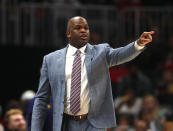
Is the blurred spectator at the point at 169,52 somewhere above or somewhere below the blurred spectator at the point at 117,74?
above

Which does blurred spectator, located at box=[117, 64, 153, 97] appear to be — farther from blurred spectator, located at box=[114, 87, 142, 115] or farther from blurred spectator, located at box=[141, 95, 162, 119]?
blurred spectator, located at box=[141, 95, 162, 119]

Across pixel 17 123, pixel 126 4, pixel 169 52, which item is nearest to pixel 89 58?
pixel 17 123

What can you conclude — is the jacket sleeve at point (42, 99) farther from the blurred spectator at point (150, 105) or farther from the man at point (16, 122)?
the blurred spectator at point (150, 105)

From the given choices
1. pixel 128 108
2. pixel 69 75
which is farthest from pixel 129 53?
pixel 128 108

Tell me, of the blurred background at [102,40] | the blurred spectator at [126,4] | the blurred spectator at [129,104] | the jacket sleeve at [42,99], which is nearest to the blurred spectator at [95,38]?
the blurred background at [102,40]

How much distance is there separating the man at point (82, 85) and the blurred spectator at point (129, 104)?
533cm

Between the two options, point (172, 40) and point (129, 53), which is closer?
point (129, 53)

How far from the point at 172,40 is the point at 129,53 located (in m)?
7.32

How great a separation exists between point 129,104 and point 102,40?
2.02m

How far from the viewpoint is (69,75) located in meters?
5.17

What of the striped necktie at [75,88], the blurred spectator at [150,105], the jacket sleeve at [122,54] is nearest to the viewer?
the jacket sleeve at [122,54]

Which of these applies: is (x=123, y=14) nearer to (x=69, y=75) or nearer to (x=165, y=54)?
(x=165, y=54)

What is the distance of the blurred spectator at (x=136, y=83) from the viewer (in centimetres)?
1118

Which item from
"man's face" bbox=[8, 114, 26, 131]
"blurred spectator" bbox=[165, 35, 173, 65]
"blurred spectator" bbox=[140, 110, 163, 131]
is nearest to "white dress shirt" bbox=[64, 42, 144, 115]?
"man's face" bbox=[8, 114, 26, 131]
